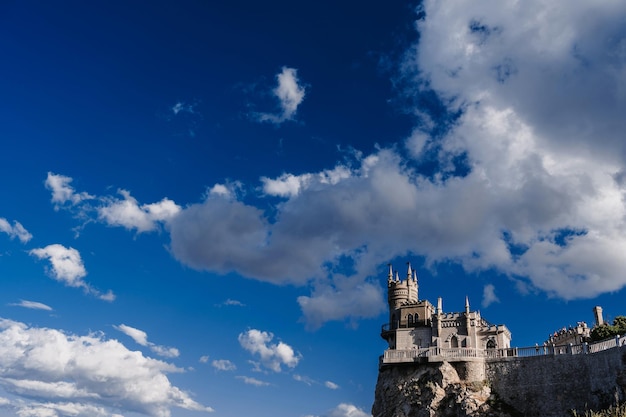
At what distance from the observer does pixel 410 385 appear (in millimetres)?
70125

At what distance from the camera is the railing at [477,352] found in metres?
59.3

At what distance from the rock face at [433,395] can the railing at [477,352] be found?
1.06 metres

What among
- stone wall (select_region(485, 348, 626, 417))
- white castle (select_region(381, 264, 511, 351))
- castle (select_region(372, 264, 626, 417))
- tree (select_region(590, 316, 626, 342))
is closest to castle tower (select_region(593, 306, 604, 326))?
castle (select_region(372, 264, 626, 417))

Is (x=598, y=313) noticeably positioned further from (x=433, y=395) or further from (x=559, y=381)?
A: (x=433, y=395)

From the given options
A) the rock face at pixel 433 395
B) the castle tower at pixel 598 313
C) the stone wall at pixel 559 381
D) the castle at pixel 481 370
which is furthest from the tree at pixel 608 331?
the rock face at pixel 433 395

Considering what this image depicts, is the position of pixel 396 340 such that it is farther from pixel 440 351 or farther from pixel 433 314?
pixel 440 351

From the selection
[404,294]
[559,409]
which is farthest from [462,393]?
[404,294]

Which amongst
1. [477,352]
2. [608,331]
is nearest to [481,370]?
[477,352]

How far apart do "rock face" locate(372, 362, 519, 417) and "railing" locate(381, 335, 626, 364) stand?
1.06 meters

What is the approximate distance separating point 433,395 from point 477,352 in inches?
289

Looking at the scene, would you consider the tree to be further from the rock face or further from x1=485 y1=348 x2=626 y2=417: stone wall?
the rock face

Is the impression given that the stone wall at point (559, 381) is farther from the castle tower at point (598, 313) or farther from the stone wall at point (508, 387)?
the castle tower at point (598, 313)

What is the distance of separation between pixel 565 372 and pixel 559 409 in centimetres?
376

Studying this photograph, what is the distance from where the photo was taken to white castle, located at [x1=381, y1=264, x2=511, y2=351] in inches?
3012
